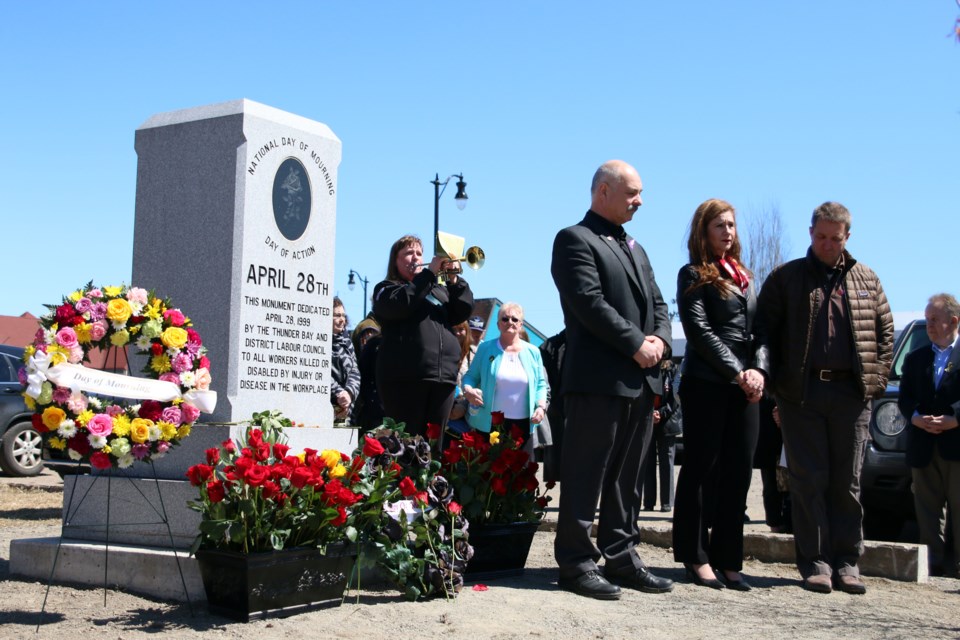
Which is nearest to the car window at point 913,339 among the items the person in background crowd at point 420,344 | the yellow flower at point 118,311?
the person in background crowd at point 420,344

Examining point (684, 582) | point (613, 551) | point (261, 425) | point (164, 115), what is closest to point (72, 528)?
point (261, 425)

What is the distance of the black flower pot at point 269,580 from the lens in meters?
4.75

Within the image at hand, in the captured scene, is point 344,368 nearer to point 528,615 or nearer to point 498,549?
point 498,549

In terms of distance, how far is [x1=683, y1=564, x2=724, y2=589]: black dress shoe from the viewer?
6082mm

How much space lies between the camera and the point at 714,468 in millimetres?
6145

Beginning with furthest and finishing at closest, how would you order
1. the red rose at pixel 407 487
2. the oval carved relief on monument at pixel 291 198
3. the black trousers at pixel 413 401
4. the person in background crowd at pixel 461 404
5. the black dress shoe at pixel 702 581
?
the person in background crowd at pixel 461 404 → the black trousers at pixel 413 401 → the oval carved relief on monument at pixel 291 198 → the black dress shoe at pixel 702 581 → the red rose at pixel 407 487

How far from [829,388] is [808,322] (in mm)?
388

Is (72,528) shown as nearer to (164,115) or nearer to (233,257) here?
(233,257)

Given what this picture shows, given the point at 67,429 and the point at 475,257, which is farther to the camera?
the point at 475,257

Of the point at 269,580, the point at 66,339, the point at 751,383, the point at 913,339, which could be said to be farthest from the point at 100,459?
the point at 913,339

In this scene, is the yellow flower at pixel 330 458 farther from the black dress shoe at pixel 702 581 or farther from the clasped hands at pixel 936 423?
the clasped hands at pixel 936 423

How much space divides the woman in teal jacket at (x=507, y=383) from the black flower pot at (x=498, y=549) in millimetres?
2243

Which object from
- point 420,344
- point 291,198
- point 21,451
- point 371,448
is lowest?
point 21,451

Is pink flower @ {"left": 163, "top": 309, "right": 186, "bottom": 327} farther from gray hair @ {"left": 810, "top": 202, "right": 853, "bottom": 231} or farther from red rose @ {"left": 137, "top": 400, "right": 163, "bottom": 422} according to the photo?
gray hair @ {"left": 810, "top": 202, "right": 853, "bottom": 231}
